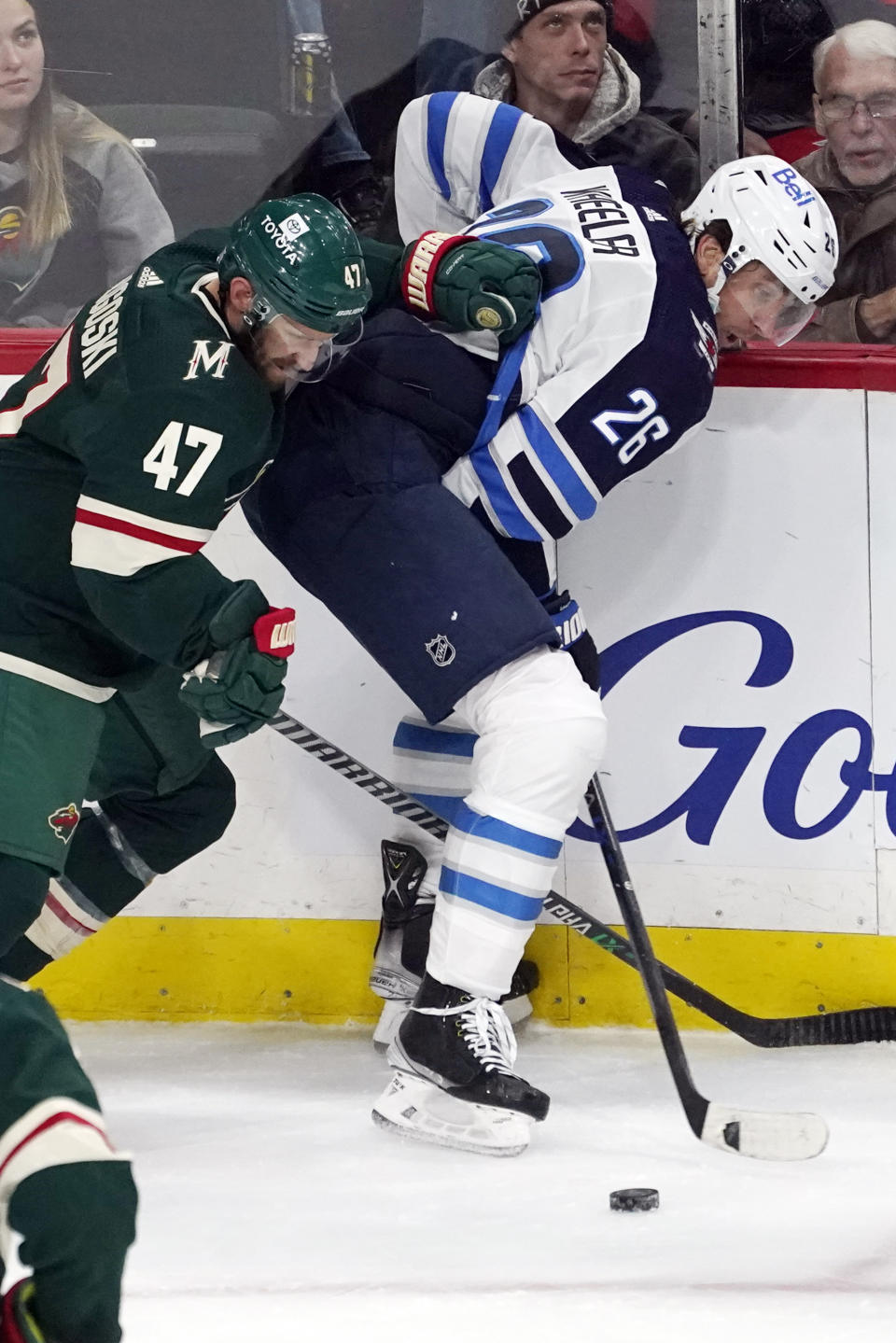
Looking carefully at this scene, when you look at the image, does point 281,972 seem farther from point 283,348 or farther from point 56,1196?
point 56,1196

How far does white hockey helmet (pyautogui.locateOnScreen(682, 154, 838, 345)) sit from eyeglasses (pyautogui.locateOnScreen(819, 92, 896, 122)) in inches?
24.8

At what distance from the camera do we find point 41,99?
3379mm

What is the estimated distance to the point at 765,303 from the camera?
2.66 m

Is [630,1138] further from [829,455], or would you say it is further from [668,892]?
[829,455]

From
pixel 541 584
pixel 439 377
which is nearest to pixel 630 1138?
pixel 541 584

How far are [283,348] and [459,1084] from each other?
102cm

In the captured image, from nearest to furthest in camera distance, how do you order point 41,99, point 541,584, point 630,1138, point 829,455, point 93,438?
point 93,438 < point 630,1138 < point 541,584 < point 829,455 < point 41,99

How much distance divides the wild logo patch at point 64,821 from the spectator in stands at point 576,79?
69.1 inches

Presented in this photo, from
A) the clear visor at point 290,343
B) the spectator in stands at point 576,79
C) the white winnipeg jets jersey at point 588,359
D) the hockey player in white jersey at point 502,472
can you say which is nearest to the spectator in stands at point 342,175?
the spectator in stands at point 576,79

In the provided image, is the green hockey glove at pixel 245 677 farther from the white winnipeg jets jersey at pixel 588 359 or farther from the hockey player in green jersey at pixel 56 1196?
the hockey player in green jersey at pixel 56 1196

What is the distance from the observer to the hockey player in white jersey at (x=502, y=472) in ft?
7.61

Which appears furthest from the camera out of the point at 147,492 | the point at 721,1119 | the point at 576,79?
the point at 576,79

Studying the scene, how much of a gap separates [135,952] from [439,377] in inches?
46.0

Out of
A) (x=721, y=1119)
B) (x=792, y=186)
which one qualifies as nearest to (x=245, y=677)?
(x=721, y=1119)
